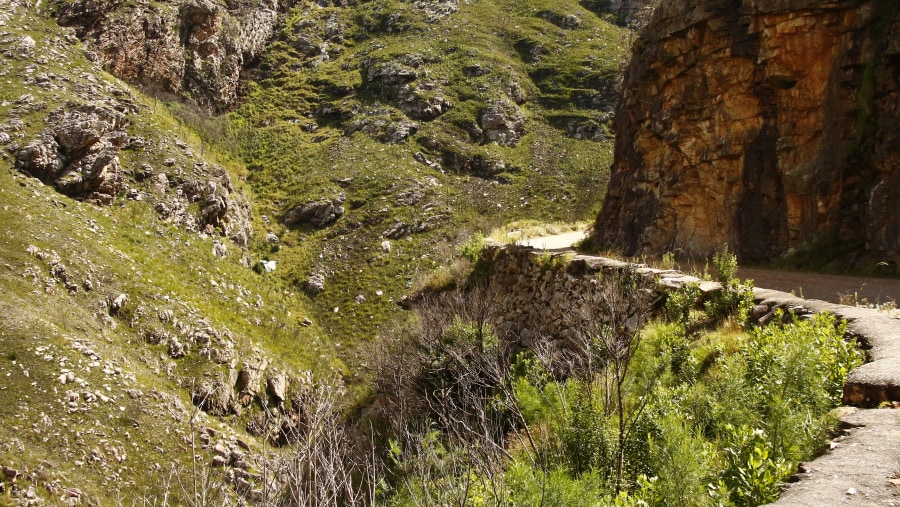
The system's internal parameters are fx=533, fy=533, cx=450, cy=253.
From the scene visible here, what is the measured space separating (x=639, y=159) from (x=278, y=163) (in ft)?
120

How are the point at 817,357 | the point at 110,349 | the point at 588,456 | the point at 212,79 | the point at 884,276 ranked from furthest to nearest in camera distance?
1. the point at 212,79
2. the point at 110,349
3. the point at 884,276
4. the point at 588,456
5. the point at 817,357

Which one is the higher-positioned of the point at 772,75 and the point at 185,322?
the point at 772,75

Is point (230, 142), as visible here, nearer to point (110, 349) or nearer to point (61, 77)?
point (61, 77)

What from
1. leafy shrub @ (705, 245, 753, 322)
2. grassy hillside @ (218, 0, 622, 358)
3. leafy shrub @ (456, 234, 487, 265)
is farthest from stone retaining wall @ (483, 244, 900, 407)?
grassy hillside @ (218, 0, 622, 358)

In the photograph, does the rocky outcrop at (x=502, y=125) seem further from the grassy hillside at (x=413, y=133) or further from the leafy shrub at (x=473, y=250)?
the leafy shrub at (x=473, y=250)

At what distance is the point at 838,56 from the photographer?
420 inches

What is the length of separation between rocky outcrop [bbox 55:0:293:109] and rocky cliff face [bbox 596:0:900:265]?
40.6m

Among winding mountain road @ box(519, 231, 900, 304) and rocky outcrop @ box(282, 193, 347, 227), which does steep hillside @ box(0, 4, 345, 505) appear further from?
winding mountain road @ box(519, 231, 900, 304)

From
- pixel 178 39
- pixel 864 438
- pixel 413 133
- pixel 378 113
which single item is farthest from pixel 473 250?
pixel 178 39

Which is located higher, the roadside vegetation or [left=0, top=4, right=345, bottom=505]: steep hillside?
the roadside vegetation

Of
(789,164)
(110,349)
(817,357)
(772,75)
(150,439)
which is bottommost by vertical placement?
(150,439)

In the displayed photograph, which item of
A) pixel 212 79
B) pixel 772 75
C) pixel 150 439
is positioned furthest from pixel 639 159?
pixel 212 79

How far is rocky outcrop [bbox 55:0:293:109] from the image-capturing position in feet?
134

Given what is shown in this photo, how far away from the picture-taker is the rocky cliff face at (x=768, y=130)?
9750 mm
